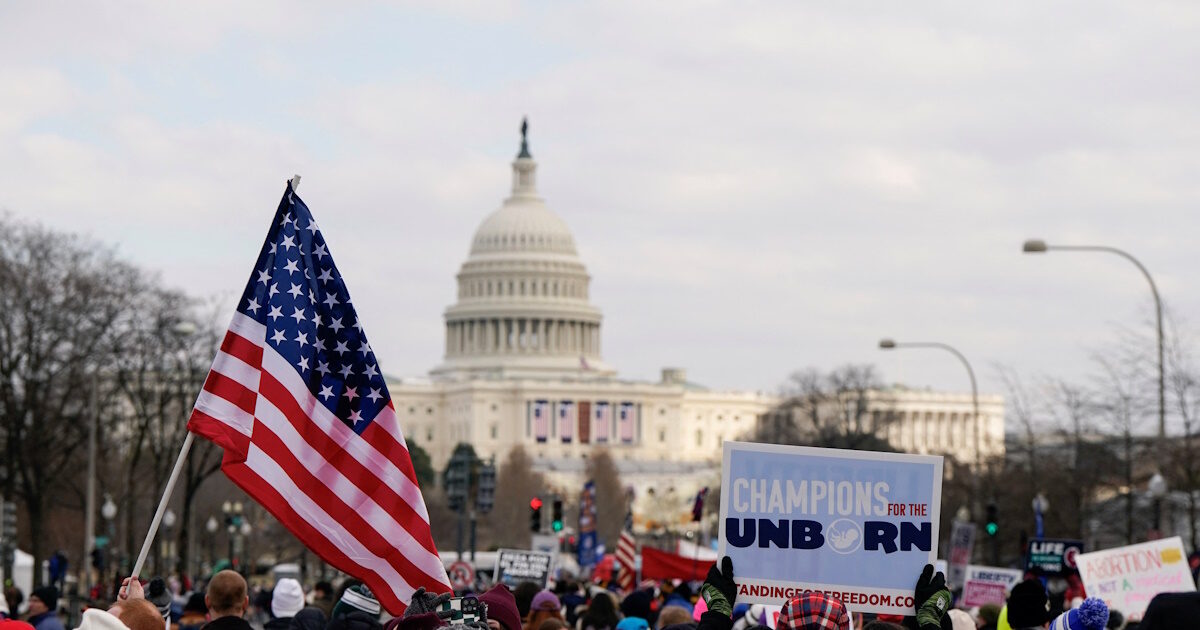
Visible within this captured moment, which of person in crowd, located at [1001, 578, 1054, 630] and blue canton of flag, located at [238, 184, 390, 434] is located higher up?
blue canton of flag, located at [238, 184, 390, 434]

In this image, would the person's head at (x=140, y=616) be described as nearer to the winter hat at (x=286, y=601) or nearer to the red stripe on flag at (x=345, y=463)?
the red stripe on flag at (x=345, y=463)

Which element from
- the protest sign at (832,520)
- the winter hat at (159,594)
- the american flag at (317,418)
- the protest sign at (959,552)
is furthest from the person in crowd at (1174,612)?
the protest sign at (959,552)

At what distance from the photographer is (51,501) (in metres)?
66.0

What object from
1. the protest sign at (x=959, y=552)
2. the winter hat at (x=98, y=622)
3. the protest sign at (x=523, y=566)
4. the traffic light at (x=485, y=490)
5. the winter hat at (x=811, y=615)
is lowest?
the winter hat at (x=98, y=622)

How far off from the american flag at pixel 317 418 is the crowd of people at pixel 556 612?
1.28 feet

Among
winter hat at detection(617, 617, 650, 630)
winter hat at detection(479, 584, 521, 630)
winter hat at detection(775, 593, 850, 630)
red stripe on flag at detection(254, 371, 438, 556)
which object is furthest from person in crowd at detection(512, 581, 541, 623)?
winter hat at detection(775, 593, 850, 630)

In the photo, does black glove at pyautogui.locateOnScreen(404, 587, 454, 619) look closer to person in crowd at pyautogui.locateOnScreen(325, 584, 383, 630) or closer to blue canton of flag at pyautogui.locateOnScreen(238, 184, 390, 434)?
blue canton of flag at pyautogui.locateOnScreen(238, 184, 390, 434)

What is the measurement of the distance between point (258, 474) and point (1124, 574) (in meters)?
7.74

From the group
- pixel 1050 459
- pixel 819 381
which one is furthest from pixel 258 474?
pixel 819 381

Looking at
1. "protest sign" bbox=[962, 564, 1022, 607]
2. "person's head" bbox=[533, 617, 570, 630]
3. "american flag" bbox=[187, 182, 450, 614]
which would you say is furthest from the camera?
"protest sign" bbox=[962, 564, 1022, 607]

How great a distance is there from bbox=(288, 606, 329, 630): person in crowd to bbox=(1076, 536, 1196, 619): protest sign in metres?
5.66

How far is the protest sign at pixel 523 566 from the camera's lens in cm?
2800

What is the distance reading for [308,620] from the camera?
41.8 feet

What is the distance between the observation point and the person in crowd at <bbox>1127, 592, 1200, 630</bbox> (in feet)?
26.2
